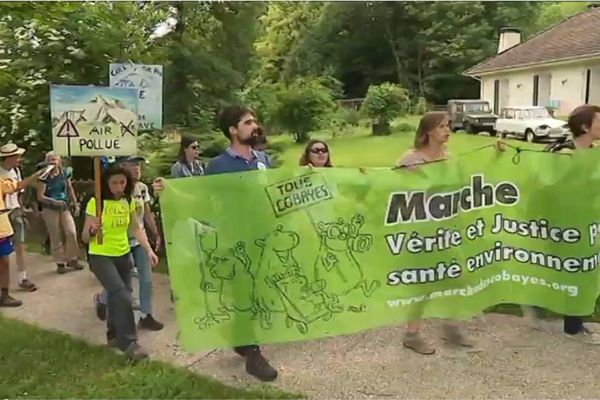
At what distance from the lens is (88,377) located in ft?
14.6

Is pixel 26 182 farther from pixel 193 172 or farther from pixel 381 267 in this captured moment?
pixel 381 267

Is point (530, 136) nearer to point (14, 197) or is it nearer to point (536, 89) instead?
point (536, 89)

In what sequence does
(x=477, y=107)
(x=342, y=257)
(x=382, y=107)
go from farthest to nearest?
1. (x=382, y=107)
2. (x=477, y=107)
3. (x=342, y=257)

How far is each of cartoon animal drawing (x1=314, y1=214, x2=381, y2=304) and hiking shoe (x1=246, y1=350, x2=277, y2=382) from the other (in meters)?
0.67

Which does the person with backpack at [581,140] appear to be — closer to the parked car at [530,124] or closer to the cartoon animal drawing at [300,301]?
the cartoon animal drawing at [300,301]

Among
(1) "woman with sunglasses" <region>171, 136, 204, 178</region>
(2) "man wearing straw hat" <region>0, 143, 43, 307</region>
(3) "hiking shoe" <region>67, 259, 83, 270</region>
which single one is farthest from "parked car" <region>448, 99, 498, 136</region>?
(2) "man wearing straw hat" <region>0, 143, 43, 307</region>

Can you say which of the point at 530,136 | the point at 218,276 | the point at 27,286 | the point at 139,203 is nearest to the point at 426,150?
the point at 218,276

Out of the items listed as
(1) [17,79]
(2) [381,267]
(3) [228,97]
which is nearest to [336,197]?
(2) [381,267]

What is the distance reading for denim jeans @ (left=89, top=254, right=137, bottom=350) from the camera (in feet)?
15.4

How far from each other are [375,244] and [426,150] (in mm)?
816

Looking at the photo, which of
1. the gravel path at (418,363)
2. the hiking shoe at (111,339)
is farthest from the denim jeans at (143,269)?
the hiking shoe at (111,339)

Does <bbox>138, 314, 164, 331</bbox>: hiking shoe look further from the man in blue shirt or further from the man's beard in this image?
the man's beard

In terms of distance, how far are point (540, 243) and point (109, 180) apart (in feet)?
10.0

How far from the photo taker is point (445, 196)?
453 cm
